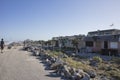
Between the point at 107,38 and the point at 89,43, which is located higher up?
the point at 107,38

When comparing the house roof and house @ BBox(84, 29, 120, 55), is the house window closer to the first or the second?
house @ BBox(84, 29, 120, 55)

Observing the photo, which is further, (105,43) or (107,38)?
(105,43)

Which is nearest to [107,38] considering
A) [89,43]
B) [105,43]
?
[105,43]

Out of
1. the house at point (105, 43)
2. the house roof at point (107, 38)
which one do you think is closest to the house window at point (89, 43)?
the house at point (105, 43)

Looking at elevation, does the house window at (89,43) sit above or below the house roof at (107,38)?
below

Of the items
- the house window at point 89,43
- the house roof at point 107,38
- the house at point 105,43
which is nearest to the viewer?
the house at point 105,43

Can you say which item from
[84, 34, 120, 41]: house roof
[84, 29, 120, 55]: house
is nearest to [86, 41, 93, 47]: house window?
[84, 29, 120, 55]: house

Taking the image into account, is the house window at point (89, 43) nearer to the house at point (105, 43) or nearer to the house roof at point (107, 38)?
the house at point (105, 43)

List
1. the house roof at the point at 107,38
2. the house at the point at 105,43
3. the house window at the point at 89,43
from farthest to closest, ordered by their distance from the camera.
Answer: the house window at the point at 89,43
the house roof at the point at 107,38
the house at the point at 105,43

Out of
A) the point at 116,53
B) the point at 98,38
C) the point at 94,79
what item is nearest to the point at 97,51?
the point at 98,38

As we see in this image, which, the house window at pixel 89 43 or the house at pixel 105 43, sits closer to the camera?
the house at pixel 105 43

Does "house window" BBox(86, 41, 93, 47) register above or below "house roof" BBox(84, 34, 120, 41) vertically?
below

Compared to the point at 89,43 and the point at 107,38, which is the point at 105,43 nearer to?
the point at 107,38

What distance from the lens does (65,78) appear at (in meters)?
12.1
